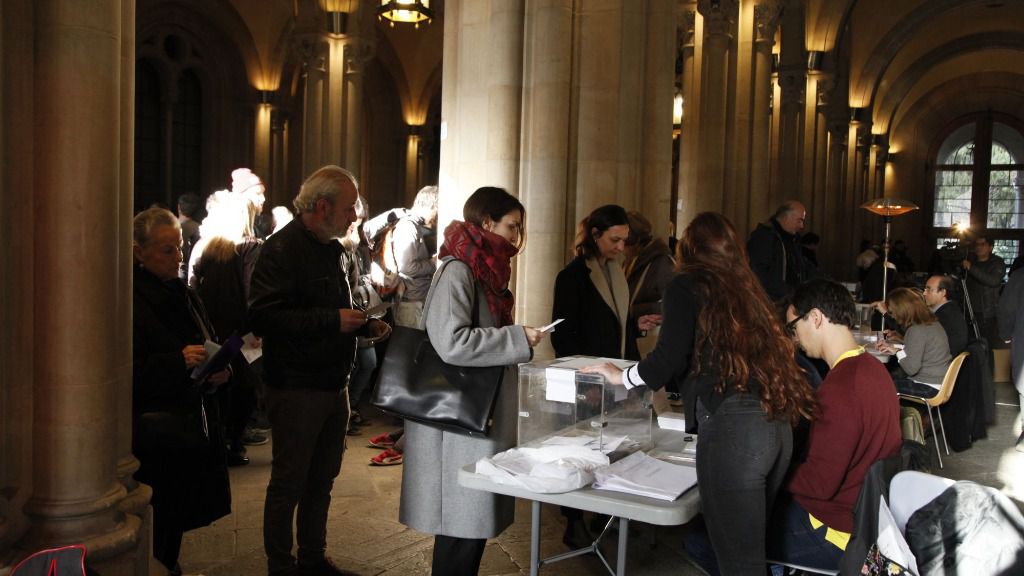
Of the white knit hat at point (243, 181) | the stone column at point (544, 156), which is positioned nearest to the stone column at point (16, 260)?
the white knit hat at point (243, 181)

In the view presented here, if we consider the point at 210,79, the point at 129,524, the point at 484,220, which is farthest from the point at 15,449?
the point at 210,79

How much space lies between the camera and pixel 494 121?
6.39m

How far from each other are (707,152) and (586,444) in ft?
27.0

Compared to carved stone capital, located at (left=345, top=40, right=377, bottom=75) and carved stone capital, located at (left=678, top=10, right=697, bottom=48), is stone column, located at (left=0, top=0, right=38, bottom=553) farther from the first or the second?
carved stone capital, located at (left=345, top=40, right=377, bottom=75)

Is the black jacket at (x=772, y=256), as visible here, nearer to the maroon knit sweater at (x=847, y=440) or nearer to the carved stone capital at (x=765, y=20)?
the maroon knit sweater at (x=847, y=440)

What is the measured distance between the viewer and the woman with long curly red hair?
116 inches

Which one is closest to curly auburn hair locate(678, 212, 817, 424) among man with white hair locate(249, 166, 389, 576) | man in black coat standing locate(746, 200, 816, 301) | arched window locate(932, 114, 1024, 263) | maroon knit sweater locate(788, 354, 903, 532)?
maroon knit sweater locate(788, 354, 903, 532)

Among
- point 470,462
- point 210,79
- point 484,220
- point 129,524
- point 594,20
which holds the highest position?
point 210,79

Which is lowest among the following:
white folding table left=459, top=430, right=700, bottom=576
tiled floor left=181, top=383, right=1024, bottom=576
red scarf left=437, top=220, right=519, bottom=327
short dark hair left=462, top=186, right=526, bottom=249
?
tiled floor left=181, top=383, right=1024, bottom=576

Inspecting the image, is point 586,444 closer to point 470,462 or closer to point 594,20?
point 470,462

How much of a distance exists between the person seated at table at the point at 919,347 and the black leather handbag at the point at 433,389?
195 inches

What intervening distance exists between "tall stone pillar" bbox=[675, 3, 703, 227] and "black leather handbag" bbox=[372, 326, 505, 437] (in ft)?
27.0

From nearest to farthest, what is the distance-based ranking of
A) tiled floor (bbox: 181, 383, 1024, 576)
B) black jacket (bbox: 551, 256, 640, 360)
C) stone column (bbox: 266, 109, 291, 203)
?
tiled floor (bbox: 181, 383, 1024, 576)
black jacket (bbox: 551, 256, 640, 360)
stone column (bbox: 266, 109, 291, 203)

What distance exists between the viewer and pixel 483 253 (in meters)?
3.28
